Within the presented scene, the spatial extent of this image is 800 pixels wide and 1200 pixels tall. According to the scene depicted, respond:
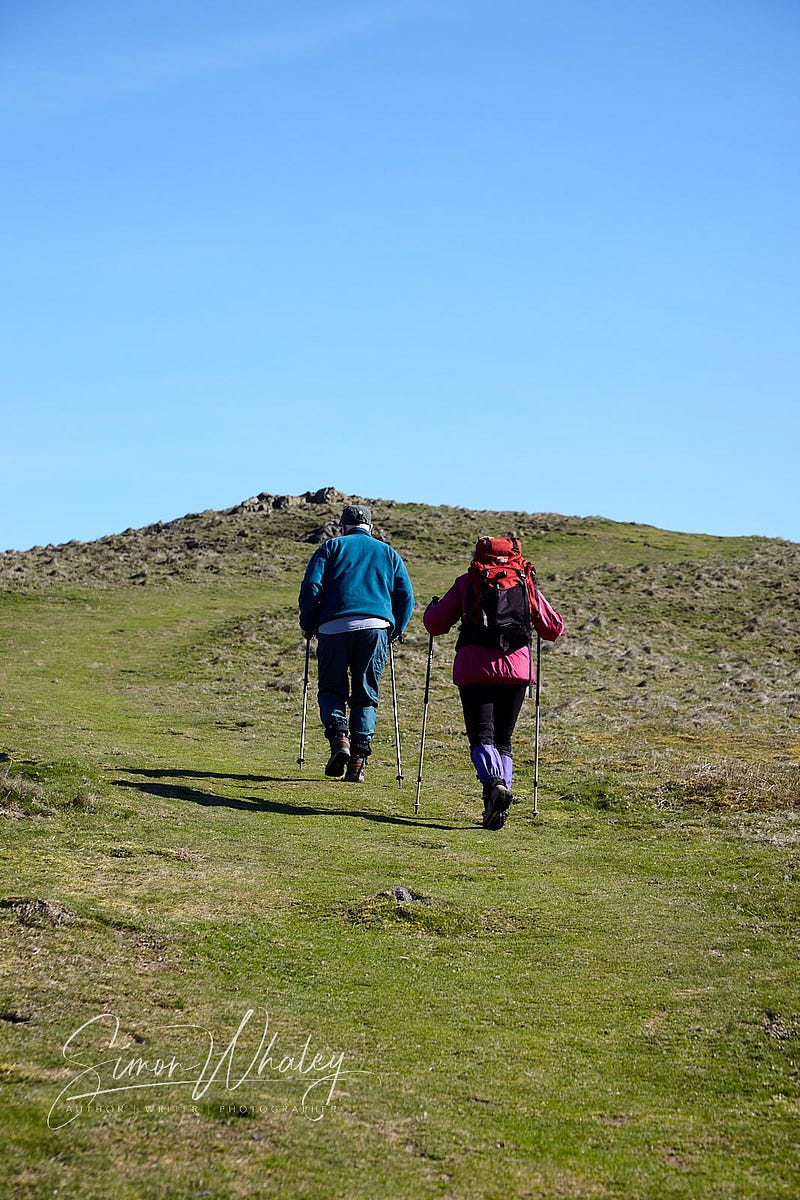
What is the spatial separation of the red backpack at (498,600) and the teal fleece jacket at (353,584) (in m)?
1.61

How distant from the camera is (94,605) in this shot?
1444 inches

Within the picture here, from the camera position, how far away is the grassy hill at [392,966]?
3.96 meters

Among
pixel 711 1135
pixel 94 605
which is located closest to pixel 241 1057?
pixel 711 1135

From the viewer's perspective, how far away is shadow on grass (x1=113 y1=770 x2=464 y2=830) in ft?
36.4

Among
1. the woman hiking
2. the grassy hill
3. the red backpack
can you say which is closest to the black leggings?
the woman hiking

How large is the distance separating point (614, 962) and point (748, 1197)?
295cm

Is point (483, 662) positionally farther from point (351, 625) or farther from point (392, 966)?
point (392, 966)

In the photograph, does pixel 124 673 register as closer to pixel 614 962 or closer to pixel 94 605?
pixel 94 605

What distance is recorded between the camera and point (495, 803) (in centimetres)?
1058

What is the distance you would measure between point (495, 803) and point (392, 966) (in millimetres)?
4267

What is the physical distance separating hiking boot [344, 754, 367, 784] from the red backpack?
2.42m
